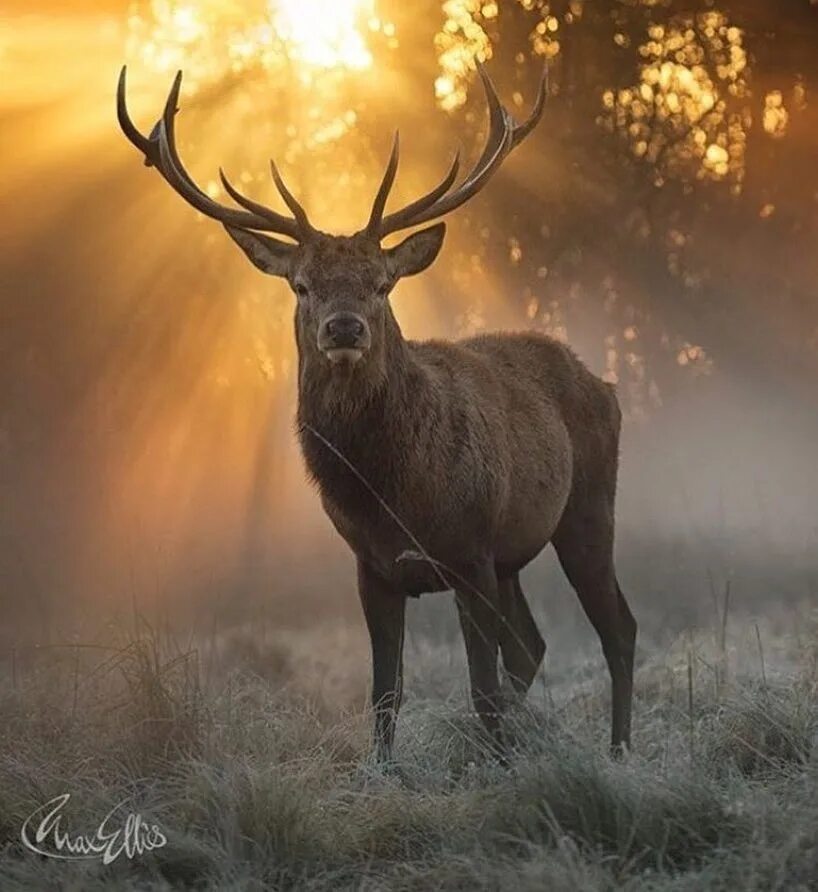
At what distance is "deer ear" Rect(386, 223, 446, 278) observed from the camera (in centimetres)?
702

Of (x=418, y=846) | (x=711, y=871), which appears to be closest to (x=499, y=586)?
(x=418, y=846)

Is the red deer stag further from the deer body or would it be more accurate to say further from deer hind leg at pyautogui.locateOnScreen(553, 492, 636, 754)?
deer hind leg at pyautogui.locateOnScreen(553, 492, 636, 754)

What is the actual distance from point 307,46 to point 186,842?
1246 centimetres

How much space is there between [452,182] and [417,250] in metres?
0.30

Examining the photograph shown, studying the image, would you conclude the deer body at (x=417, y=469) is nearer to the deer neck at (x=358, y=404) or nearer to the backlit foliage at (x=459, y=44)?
the deer neck at (x=358, y=404)

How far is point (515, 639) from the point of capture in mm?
7480

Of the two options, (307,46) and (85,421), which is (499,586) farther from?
(307,46)

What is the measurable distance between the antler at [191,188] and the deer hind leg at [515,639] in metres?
1.77

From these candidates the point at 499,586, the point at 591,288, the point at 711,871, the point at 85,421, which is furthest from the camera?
the point at 591,288

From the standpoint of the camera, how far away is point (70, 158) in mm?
15602

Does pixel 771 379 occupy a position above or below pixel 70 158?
below
